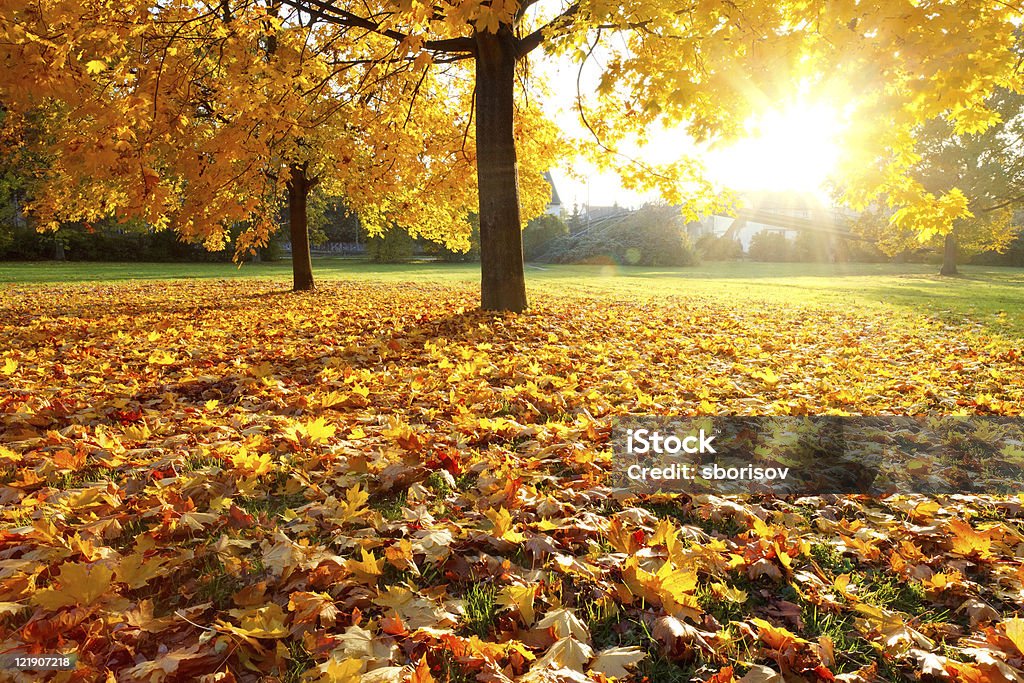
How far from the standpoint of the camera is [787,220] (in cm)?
4647

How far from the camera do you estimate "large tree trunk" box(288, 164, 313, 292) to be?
50.3ft

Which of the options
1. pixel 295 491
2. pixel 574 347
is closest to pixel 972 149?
pixel 574 347

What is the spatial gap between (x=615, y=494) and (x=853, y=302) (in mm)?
13786

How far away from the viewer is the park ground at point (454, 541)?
167 centimetres

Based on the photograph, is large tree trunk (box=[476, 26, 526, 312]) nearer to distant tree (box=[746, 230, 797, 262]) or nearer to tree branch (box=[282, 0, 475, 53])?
tree branch (box=[282, 0, 475, 53])

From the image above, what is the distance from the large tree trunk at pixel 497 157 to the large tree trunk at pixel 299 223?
8.63 m

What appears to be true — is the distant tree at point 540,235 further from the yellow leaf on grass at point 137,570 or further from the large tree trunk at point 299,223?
the yellow leaf on grass at point 137,570

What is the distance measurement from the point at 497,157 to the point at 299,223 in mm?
9710

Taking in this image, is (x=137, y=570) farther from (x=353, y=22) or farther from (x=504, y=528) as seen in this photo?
(x=353, y=22)

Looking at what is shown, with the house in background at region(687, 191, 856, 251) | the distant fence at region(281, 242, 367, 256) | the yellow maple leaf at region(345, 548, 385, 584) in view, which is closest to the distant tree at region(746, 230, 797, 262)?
the house in background at region(687, 191, 856, 251)

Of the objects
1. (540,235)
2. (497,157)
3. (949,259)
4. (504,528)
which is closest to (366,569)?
(504,528)

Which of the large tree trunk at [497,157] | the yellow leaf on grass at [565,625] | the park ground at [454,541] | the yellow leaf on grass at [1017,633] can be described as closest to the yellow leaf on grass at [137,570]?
the park ground at [454,541]

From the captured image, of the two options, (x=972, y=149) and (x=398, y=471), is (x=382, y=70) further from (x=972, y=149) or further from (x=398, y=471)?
(x=972, y=149)

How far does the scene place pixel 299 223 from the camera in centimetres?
1569
